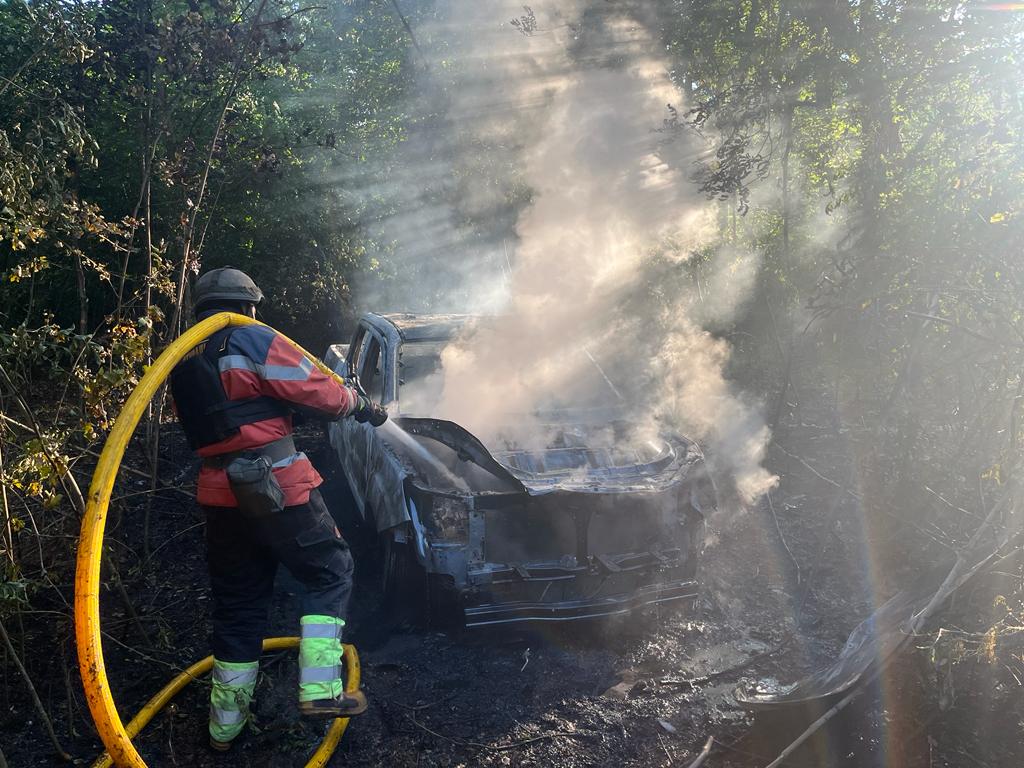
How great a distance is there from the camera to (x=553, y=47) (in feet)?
25.8

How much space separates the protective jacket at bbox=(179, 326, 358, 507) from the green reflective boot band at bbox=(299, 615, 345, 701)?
546 millimetres

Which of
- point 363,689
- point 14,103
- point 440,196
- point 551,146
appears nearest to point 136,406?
point 363,689

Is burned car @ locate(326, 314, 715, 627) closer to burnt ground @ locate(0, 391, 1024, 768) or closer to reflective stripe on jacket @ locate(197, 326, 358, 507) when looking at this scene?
burnt ground @ locate(0, 391, 1024, 768)

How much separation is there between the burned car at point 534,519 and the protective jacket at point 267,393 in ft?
2.91

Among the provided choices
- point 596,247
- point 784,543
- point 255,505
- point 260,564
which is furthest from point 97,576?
point 596,247

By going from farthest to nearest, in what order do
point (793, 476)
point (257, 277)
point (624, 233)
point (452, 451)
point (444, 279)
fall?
1. point (444, 279)
2. point (257, 277)
3. point (624, 233)
4. point (793, 476)
5. point (452, 451)

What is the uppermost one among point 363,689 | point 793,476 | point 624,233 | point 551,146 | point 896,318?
point 551,146

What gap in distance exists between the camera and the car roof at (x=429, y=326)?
5660mm

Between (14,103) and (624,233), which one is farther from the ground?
(14,103)

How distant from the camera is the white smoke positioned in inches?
218

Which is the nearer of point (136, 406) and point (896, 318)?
point (136, 406)

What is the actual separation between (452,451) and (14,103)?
331 cm

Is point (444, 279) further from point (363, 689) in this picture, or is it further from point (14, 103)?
point (363, 689)

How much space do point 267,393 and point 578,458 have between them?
6.59 feet
